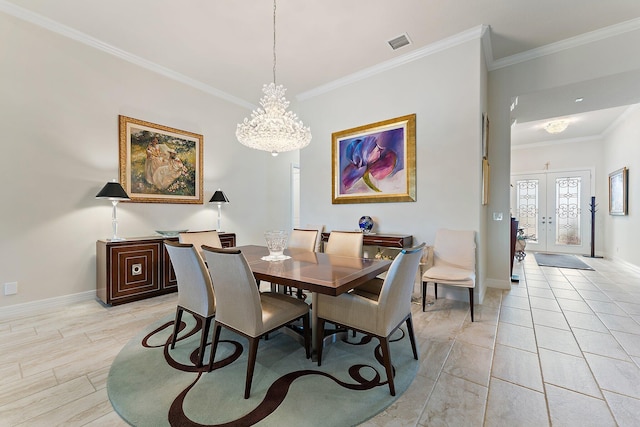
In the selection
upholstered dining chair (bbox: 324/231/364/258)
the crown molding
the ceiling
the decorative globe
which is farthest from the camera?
the crown molding

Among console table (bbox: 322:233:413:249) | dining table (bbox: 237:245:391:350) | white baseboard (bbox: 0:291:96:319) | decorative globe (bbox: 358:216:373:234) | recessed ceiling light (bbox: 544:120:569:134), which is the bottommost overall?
white baseboard (bbox: 0:291:96:319)

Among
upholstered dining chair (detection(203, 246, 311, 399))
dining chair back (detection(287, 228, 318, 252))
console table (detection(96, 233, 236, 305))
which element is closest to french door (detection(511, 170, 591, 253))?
dining chair back (detection(287, 228, 318, 252))

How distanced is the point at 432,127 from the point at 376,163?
35.0 inches

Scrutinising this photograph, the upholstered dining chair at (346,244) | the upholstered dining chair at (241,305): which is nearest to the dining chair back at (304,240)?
the upholstered dining chair at (346,244)

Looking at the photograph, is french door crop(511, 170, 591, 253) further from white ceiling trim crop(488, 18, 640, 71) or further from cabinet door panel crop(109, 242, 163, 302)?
cabinet door panel crop(109, 242, 163, 302)

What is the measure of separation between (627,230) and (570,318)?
13.7 feet

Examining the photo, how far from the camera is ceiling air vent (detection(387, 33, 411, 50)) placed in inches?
128

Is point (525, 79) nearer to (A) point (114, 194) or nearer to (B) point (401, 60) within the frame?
(B) point (401, 60)

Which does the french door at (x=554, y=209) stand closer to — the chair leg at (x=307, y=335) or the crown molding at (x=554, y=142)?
the crown molding at (x=554, y=142)

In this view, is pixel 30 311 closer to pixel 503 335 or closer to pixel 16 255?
pixel 16 255

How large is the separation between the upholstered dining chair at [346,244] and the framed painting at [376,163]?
1.20 metres

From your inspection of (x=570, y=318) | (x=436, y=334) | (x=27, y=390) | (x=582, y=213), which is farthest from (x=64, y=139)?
(x=582, y=213)

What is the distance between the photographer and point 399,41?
3.33 metres

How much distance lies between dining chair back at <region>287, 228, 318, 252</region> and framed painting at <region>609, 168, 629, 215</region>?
6.37m
